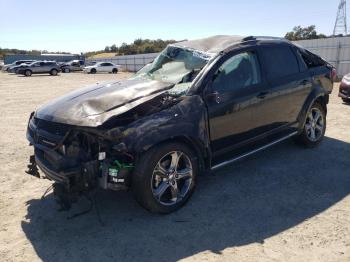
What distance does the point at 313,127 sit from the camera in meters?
6.65

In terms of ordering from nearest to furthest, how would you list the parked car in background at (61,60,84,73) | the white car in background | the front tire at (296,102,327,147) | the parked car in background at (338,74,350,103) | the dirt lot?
the dirt lot → the front tire at (296,102,327,147) → the parked car in background at (338,74,350,103) → the white car in background → the parked car in background at (61,60,84,73)

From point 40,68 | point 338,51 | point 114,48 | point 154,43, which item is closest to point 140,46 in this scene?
point 154,43

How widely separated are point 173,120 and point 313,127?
11.1ft

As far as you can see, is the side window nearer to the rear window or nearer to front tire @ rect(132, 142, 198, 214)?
front tire @ rect(132, 142, 198, 214)

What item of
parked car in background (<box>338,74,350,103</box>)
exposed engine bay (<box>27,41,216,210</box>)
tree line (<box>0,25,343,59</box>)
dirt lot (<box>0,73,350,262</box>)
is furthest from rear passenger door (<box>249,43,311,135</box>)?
tree line (<box>0,25,343,59</box>)

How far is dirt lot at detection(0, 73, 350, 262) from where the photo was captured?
11.8 ft

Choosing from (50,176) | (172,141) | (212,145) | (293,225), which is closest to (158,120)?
(172,141)

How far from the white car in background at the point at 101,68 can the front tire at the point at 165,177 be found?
40718mm

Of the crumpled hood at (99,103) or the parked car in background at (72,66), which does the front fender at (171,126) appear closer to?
the crumpled hood at (99,103)

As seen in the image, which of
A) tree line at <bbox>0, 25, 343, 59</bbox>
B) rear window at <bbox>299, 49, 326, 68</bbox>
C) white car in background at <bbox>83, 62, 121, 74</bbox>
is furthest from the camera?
tree line at <bbox>0, 25, 343, 59</bbox>

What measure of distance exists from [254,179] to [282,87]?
141cm

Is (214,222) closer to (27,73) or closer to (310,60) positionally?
(310,60)

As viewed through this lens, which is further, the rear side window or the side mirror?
the rear side window

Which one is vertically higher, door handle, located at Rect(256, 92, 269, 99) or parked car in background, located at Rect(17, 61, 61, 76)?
door handle, located at Rect(256, 92, 269, 99)
